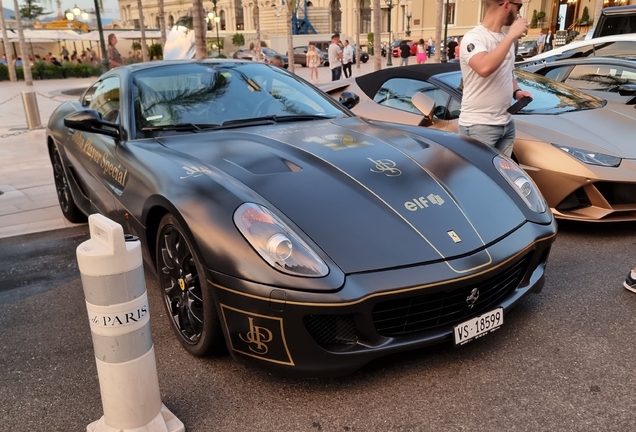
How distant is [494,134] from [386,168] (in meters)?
1.46

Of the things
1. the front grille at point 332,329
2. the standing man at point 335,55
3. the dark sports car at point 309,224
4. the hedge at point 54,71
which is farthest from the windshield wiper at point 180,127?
the hedge at point 54,71

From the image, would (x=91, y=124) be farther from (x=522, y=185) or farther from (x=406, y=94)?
(x=406, y=94)

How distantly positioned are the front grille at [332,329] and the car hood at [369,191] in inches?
8.2

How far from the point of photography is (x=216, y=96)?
3674 mm

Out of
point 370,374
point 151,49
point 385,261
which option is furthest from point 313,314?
point 151,49

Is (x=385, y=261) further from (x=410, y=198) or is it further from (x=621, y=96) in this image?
(x=621, y=96)

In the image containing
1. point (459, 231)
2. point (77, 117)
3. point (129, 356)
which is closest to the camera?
point (129, 356)

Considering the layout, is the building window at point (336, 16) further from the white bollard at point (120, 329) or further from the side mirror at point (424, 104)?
the white bollard at point (120, 329)

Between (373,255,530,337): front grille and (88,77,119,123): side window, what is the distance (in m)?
2.26

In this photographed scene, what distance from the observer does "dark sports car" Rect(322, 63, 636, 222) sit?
4.12m

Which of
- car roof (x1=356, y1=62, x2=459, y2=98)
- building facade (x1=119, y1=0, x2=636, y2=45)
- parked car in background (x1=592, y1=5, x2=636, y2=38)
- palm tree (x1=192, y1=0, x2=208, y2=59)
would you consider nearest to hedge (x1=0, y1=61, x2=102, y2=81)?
palm tree (x1=192, y1=0, x2=208, y2=59)

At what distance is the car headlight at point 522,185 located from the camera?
9.70 ft

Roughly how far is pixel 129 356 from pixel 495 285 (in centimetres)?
158

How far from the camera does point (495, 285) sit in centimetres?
254
